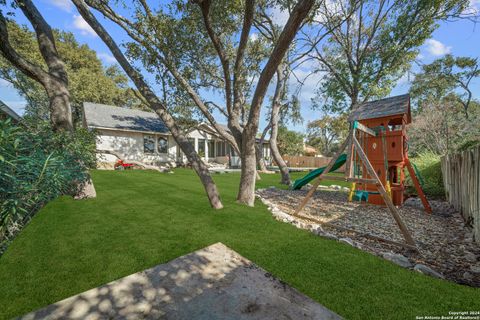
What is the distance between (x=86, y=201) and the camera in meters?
5.88

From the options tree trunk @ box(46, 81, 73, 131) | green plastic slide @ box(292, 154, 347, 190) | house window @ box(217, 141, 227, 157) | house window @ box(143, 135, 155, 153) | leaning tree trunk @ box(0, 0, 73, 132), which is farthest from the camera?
house window @ box(217, 141, 227, 157)

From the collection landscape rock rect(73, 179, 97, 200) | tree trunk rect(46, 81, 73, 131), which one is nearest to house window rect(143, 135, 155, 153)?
landscape rock rect(73, 179, 97, 200)

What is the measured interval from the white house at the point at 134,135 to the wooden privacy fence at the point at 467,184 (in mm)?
15346

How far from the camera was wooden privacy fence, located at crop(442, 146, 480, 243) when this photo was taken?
3812mm

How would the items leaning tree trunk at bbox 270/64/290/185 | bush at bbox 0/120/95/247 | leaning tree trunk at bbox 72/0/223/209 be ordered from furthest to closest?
leaning tree trunk at bbox 270/64/290/185 → leaning tree trunk at bbox 72/0/223/209 → bush at bbox 0/120/95/247

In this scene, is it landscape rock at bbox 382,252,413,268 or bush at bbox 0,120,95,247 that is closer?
bush at bbox 0,120,95,247

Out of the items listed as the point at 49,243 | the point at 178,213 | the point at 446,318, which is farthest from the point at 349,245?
the point at 49,243

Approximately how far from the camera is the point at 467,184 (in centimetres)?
452

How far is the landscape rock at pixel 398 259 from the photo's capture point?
9.62ft

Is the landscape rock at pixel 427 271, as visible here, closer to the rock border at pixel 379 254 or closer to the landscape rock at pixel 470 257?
the rock border at pixel 379 254

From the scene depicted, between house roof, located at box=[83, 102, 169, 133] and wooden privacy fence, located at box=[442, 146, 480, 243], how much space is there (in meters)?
18.5

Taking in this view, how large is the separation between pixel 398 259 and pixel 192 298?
3.01 meters

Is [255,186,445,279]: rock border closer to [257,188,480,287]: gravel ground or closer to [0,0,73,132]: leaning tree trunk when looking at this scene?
[257,188,480,287]: gravel ground

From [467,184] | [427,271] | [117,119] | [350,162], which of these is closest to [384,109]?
A: [467,184]
